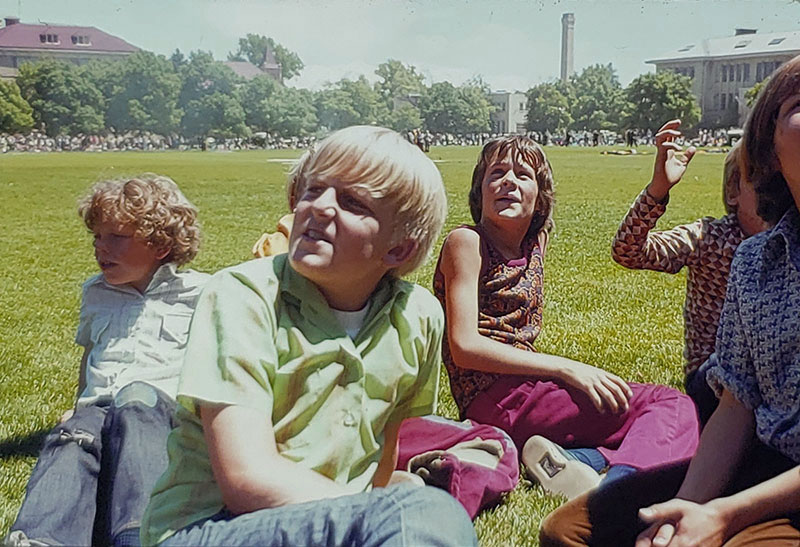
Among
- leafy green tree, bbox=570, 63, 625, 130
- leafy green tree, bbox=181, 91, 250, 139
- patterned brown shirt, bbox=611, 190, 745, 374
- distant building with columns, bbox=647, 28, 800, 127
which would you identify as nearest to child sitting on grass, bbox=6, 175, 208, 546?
patterned brown shirt, bbox=611, 190, 745, 374

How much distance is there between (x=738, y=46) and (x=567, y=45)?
10.8 m

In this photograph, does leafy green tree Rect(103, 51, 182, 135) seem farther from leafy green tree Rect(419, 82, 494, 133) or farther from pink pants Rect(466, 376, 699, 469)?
pink pants Rect(466, 376, 699, 469)

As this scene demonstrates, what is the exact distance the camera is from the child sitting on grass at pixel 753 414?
5.80ft

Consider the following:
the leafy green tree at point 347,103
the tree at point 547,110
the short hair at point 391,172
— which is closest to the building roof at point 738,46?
the tree at point 547,110

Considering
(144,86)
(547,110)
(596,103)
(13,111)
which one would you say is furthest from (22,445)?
(596,103)

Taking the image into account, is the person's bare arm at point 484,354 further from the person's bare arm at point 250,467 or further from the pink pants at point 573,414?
the person's bare arm at point 250,467

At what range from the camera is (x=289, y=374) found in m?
1.76

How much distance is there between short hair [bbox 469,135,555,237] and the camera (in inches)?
126

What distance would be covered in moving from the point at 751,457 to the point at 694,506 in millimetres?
306

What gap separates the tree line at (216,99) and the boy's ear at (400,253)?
15.9 metres

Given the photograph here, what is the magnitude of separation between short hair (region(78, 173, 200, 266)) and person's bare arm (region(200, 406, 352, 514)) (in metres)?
1.53

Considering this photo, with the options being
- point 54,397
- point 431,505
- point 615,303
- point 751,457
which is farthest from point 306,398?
point 615,303

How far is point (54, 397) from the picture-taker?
13.2 feet

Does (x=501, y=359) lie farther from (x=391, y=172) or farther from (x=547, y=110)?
(x=547, y=110)
